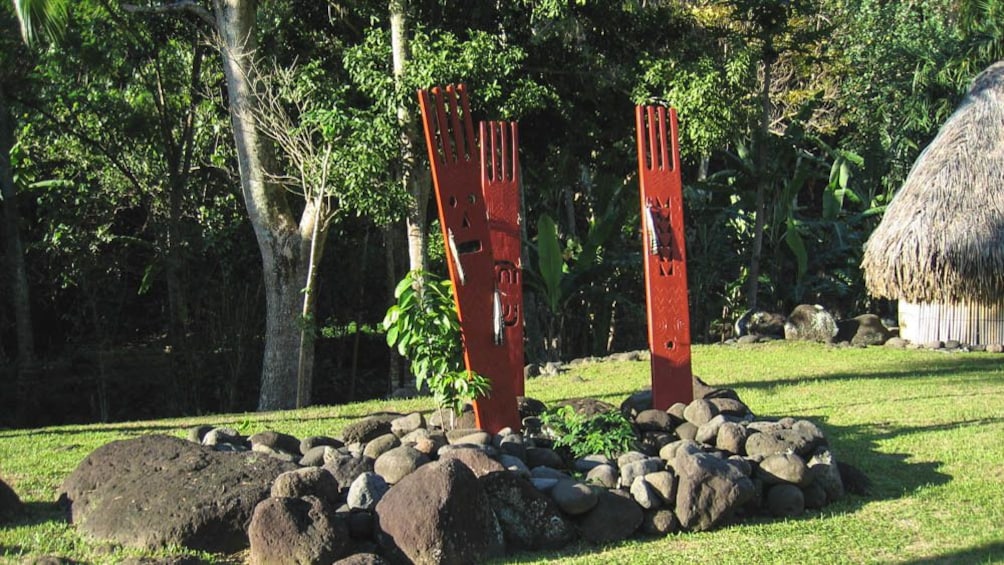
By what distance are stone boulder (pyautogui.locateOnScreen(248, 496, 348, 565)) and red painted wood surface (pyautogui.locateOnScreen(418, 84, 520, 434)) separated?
2445 mm

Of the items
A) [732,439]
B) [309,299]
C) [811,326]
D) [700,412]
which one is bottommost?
[732,439]

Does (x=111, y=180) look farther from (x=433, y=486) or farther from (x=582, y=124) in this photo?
(x=433, y=486)

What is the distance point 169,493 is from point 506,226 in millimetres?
4038

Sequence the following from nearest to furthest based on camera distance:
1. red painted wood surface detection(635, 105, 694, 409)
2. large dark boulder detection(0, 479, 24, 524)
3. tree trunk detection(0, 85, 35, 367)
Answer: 1. large dark boulder detection(0, 479, 24, 524)
2. red painted wood surface detection(635, 105, 694, 409)
3. tree trunk detection(0, 85, 35, 367)

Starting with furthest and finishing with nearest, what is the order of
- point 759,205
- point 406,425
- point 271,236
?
point 759,205 < point 271,236 < point 406,425

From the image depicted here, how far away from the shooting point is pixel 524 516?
21.3 feet

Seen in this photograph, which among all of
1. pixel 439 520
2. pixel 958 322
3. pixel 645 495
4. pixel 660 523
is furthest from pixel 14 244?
pixel 958 322

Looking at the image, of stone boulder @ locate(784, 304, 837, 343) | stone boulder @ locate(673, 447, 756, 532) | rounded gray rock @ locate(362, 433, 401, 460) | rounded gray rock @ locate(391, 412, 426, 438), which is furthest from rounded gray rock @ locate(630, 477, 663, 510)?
stone boulder @ locate(784, 304, 837, 343)

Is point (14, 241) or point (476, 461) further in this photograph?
point (14, 241)

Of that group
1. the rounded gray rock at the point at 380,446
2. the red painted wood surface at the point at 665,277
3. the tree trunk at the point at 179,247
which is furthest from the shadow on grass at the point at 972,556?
the tree trunk at the point at 179,247

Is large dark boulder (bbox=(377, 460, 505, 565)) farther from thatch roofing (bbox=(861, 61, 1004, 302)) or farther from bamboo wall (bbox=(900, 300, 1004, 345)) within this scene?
bamboo wall (bbox=(900, 300, 1004, 345))

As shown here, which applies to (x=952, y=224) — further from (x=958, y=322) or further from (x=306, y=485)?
(x=306, y=485)

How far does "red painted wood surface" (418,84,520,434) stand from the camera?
833cm

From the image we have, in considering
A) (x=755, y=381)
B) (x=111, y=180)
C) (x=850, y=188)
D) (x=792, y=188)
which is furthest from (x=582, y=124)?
(x=850, y=188)
